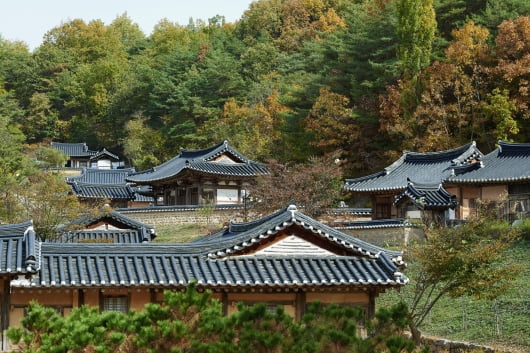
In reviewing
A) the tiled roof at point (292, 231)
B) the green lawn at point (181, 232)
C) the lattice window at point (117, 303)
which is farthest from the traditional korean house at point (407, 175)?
the lattice window at point (117, 303)

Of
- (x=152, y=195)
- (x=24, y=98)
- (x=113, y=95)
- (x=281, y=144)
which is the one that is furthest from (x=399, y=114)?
(x=24, y=98)

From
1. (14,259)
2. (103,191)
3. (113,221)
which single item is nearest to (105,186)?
(103,191)

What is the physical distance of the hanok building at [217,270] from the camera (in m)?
17.1

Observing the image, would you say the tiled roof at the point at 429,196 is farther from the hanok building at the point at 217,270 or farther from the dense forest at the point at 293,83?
the hanok building at the point at 217,270

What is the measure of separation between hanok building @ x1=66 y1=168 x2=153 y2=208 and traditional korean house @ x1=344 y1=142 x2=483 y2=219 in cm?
1737

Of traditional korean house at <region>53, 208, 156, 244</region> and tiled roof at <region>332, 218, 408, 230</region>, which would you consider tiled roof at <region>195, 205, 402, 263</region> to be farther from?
tiled roof at <region>332, 218, 408, 230</region>

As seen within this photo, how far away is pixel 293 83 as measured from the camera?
64875mm

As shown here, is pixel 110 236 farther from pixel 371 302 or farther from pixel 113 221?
pixel 371 302

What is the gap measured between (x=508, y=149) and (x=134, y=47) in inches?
3058

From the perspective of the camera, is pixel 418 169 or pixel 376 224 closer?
pixel 376 224

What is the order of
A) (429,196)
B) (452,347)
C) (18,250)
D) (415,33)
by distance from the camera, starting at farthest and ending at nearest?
(415,33), (429,196), (452,347), (18,250)

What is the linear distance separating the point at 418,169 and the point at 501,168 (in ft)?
16.8

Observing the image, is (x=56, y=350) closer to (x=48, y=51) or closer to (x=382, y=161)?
(x=382, y=161)

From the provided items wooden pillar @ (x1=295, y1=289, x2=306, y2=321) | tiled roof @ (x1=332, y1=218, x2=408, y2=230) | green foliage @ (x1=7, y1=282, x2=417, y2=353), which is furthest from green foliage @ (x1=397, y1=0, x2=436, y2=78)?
green foliage @ (x1=7, y1=282, x2=417, y2=353)
